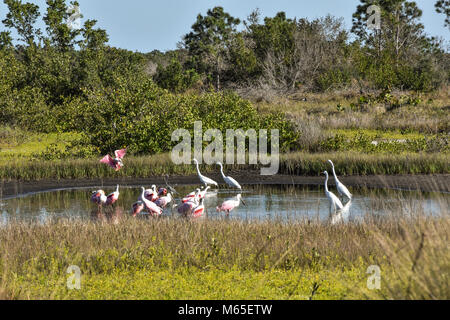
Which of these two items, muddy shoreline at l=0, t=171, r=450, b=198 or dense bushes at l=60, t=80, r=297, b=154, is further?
dense bushes at l=60, t=80, r=297, b=154

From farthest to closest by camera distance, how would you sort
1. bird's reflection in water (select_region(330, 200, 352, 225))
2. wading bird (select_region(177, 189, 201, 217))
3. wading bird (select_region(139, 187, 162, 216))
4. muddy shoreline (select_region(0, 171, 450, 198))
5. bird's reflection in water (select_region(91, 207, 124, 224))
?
muddy shoreline (select_region(0, 171, 450, 198)) < bird's reflection in water (select_region(91, 207, 124, 224)) < wading bird (select_region(139, 187, 162, 216)) < wading bird (select_region(177, 189, 201, 217)) < bird's reflection in water (select_region(330, 200, 352, 225))

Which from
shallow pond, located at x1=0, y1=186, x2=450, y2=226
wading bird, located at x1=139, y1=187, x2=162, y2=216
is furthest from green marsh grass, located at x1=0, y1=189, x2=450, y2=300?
shallow pond, located at x1=0, y1=186, x2=450, y2=226

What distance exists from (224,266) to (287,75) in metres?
44.4

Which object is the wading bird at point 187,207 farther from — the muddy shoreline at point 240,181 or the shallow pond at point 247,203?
the muddy shoreline at point 240,181

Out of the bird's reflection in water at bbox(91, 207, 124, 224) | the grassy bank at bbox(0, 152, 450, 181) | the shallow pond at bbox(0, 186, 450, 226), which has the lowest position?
the bird's reflection in water at bbox(91, 207, 124, 224)

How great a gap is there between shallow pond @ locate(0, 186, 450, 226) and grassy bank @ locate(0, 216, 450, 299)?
253 cm

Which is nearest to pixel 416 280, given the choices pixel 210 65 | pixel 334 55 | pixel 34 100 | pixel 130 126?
pixel 130 126

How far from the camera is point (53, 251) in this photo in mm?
8672

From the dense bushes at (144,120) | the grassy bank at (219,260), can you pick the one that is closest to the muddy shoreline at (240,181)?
the dense bushes at (144,120)

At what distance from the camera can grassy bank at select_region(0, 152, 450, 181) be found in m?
19.8

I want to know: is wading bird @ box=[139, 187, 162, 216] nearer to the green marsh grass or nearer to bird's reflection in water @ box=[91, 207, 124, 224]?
bird's reflection in water @ box=[91, 207, 124, 224]

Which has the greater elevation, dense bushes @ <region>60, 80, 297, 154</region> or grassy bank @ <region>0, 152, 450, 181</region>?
dense bushes @ <region>60, 80, 297, 154</region>

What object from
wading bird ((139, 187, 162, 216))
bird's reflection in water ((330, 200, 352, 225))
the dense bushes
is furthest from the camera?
the dense bushes

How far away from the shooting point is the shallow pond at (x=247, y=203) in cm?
1308
